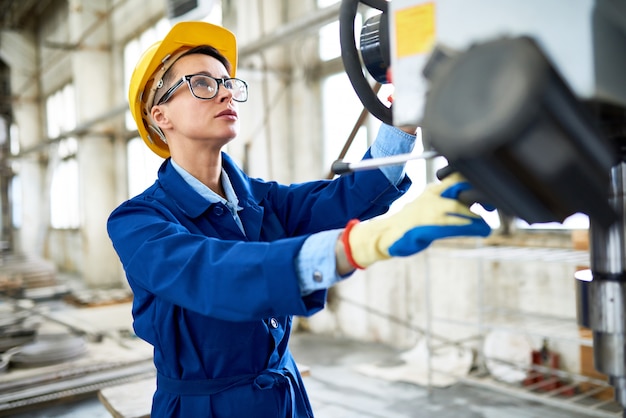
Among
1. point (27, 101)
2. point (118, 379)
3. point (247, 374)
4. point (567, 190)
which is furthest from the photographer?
point (27, 101)

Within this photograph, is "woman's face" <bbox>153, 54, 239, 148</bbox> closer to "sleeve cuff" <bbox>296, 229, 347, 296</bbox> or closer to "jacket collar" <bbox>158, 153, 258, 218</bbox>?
"jacket collar" <bbox>158, 153, 258, 218</bbox>

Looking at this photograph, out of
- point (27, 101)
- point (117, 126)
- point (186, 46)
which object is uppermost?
point (27, 101)

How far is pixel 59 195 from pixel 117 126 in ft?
9.63

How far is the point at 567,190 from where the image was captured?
0.58 metres

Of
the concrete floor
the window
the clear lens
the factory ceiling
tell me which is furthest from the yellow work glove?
the factory ceiling

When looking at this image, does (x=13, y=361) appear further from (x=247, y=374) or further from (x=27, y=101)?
(x=27, y=101)

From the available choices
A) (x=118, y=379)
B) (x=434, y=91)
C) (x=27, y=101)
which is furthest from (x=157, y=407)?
(x=27, y=101)

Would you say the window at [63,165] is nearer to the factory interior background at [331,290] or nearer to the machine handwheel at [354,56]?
the factory interior background at [331,290]

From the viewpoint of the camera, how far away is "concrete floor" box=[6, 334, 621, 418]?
10.1ft

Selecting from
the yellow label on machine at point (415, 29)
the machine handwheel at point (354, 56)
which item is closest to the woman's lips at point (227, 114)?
the machine handwheel at point (354, 56)

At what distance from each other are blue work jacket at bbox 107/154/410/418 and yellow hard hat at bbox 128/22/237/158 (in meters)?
0.23

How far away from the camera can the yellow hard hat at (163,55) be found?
1300 millimetres

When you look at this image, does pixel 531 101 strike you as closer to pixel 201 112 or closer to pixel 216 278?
pixel 216 278

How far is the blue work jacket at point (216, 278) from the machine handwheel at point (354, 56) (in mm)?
232
